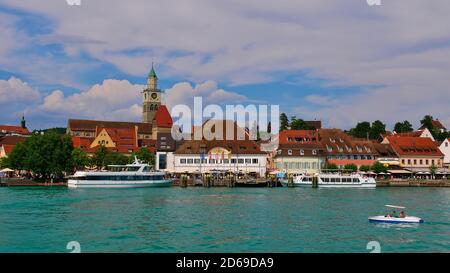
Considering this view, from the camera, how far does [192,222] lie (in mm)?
26188

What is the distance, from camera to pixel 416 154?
7725 cm

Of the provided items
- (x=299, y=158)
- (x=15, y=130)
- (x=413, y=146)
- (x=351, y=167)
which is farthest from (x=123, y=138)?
(x=15, y=130)

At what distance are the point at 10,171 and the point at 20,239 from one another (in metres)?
61.6

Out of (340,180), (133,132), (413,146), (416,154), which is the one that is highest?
(133,132)

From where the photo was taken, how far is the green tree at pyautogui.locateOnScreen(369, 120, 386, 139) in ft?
325

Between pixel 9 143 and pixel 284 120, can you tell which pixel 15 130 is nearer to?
pixel 9 143

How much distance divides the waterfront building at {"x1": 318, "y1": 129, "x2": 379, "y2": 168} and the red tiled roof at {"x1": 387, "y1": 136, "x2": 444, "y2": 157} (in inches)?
185

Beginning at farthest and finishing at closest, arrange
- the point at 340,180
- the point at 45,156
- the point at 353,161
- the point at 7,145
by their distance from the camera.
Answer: the point at 7,145, the point at 353,161, the point at 45,156, the point at 340,180

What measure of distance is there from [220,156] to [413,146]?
29330 millimetres

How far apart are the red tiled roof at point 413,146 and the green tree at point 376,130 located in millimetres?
18498

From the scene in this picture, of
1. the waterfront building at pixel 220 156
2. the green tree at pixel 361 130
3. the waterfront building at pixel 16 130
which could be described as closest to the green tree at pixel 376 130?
the green tree at pixel 361 130

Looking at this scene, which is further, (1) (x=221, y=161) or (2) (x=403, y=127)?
(2) (x=403, y=127)

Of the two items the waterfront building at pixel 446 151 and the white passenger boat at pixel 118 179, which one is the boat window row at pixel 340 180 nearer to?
the white passenger boat at pixel 118 179

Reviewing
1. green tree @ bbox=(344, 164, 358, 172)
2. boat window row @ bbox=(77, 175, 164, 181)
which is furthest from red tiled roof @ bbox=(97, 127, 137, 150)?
green tree @ bbox=(344, 164, 358, 172)
